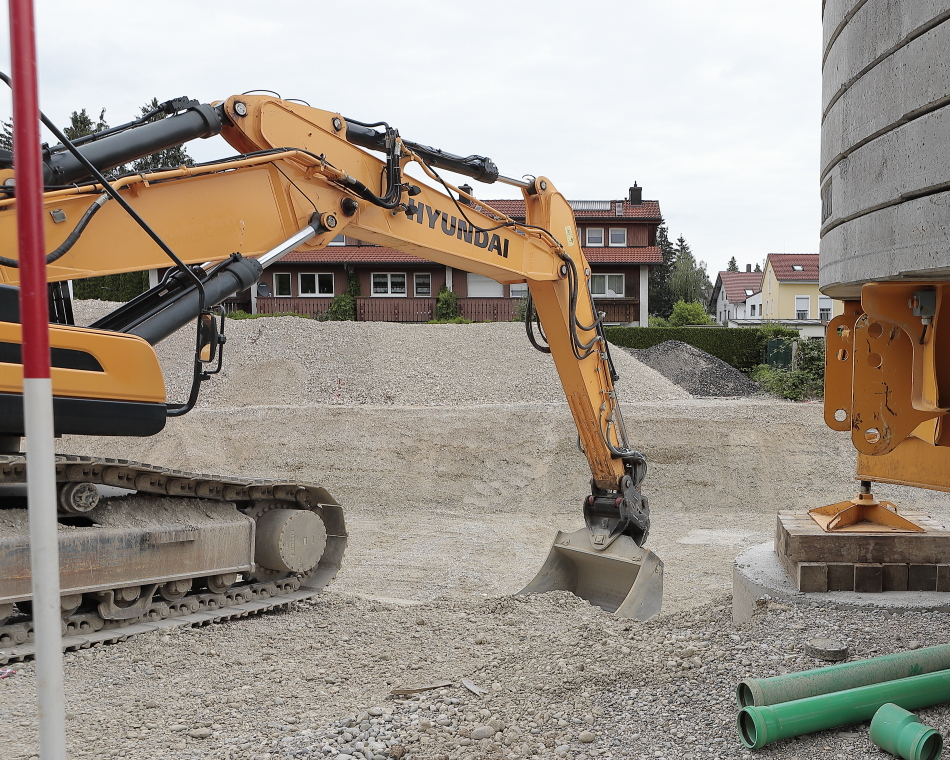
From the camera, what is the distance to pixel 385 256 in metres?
30.1

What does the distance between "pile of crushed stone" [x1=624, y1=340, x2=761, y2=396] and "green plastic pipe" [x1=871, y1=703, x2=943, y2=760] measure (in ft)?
55.8

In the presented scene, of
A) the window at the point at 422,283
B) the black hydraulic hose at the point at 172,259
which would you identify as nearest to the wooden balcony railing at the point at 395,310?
the window at the point at 422,283

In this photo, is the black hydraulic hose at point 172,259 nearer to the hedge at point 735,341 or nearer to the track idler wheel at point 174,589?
the track idler wheel at point 174,589

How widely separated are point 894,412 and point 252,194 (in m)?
3.59

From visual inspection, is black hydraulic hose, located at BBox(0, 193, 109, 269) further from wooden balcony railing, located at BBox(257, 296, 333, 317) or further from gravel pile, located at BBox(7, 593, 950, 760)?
wooden balcony railing, located at BBox(257, 296, 333, 317)

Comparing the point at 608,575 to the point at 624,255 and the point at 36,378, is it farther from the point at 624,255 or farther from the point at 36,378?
the point at 624,255

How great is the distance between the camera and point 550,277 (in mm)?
6684

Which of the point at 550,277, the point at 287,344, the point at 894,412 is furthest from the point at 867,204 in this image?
the point at 287,344

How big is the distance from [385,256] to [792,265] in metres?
21.9

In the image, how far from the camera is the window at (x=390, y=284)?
3048 cm

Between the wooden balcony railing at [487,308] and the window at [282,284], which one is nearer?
the wooden balcony railing at [487,308]

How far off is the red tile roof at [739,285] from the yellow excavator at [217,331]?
173 feet

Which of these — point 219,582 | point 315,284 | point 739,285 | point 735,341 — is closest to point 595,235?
point 315,284

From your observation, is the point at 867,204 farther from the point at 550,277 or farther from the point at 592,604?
the point at 592,604
